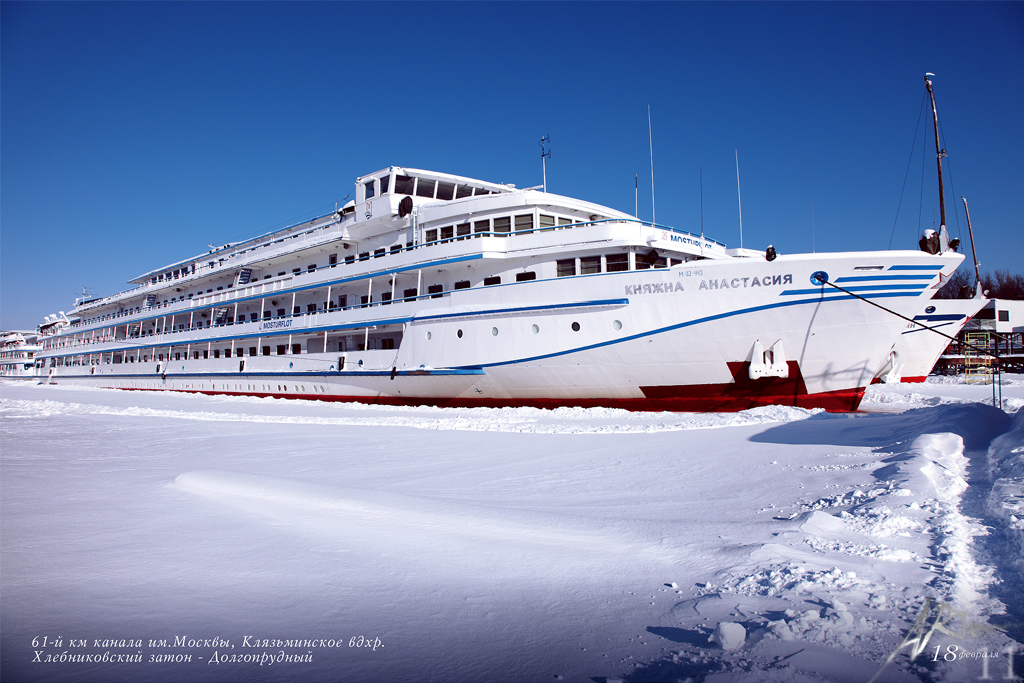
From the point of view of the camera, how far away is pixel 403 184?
19.6 meters

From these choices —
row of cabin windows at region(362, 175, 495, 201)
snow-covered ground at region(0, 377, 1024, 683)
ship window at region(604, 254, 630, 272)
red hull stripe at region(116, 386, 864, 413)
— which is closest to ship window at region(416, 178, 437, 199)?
row of cabin windows at region(362, 175, 495, 201)

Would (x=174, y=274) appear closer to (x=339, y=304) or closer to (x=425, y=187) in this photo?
(x=339, y=304)

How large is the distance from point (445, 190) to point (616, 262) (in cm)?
859

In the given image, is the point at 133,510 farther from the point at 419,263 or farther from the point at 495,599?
the point at 419,263

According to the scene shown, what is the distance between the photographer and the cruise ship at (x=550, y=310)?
1229 centimetres

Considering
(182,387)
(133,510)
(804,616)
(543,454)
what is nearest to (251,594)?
(133,510)

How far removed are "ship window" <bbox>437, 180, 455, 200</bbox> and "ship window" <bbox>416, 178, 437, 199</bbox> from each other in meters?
0.24

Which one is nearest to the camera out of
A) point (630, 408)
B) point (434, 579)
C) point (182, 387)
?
point (434, 579)

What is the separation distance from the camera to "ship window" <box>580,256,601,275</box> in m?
14.9

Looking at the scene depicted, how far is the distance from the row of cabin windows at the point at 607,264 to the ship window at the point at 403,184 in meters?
7.37

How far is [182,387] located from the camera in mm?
29062

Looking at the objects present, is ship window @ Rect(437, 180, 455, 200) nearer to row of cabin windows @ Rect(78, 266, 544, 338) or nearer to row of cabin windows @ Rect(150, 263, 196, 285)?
row of cabin windows @ Rect(78, 266, 544, 338)

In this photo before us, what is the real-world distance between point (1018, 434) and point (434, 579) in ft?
21.9

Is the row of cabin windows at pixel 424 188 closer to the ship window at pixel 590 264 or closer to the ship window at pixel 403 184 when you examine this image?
the ship window at pixel 403 184
